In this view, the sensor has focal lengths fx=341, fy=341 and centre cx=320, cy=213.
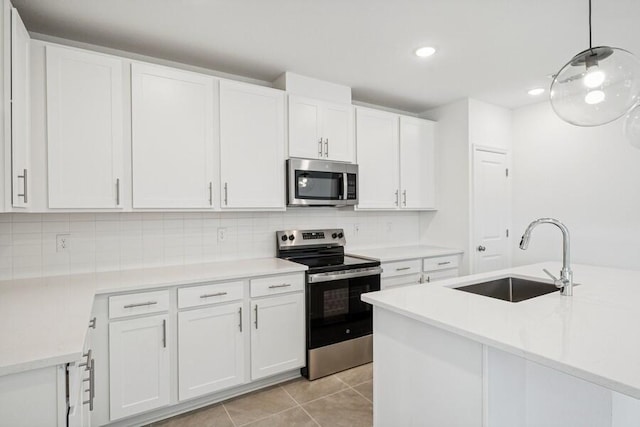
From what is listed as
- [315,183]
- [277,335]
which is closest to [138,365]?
[277,335]

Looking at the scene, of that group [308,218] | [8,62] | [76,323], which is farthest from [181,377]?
[8,62]

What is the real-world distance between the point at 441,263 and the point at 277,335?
195 centimetres

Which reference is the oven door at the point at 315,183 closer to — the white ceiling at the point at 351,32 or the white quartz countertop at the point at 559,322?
the white ceiling at the point at 351,32

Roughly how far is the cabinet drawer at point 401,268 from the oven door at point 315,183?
0.73 metres

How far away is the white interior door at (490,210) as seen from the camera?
3738 mm

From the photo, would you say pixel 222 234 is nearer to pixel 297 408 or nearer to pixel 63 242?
pixel 63 242

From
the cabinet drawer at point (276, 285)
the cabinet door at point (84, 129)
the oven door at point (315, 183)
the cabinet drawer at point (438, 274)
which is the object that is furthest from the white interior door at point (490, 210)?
the cabinet door at point (84, 129)

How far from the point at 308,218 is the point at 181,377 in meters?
1.72

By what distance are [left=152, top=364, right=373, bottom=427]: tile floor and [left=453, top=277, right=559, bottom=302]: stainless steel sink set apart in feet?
3.59

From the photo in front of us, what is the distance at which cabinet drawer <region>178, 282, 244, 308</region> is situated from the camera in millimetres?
2189

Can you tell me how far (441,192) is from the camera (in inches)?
156

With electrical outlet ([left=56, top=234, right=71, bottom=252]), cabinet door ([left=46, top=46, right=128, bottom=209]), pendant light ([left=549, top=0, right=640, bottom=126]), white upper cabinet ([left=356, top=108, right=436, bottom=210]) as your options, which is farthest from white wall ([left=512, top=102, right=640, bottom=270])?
electrical outlet ([left=56, top=234, right=71, bottom=252])

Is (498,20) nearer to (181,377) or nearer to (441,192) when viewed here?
(441,192)

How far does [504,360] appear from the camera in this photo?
128 cm
